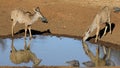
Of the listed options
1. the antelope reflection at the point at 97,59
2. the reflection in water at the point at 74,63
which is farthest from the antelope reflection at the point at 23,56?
the antelope reflection at the point at 97,59

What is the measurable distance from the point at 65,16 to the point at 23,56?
7.61m

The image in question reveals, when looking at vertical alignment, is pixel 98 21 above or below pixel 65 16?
above

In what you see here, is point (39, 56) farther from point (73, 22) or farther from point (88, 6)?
point (88, 6)

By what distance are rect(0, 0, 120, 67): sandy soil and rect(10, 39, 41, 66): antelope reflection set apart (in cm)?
317

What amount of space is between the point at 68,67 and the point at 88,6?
12.1 m

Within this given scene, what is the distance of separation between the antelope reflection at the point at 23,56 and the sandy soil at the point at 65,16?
10.4 feet

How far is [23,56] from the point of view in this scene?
2186 cm

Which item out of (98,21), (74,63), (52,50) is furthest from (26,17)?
(74,63)

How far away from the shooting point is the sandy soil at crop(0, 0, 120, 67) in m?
26.2

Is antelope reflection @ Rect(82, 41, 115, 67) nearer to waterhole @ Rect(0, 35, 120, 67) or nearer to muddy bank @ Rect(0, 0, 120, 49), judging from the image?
waterhole @ Rect(0, 35, 120, 67)

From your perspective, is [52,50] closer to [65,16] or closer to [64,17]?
[64,17]

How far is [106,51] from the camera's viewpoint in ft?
76.0

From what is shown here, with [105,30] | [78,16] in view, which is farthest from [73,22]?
[105,30]

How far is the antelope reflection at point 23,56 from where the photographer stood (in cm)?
2090
